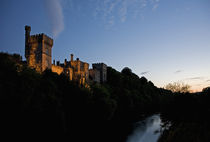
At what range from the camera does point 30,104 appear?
2677 cm

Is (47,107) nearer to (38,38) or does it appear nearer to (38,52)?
(38,52)

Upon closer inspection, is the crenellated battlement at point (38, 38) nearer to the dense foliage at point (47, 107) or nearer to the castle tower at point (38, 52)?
the castle tower at point (38, 52)

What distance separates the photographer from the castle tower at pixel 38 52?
46.4 metres

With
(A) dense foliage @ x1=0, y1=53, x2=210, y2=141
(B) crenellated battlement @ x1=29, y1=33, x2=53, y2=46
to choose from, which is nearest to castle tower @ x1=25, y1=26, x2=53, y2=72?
(B) crenellated battlement @ x1=29, y1=33, x2=53, y2=46

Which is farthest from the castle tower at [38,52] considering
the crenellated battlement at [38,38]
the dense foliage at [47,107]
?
the dense foliage at [47,107]

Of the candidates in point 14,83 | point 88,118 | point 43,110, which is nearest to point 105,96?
point 88,118

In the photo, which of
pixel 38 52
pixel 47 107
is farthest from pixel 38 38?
pixel 47 107

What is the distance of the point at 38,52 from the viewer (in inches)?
1852

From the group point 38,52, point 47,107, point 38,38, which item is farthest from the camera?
point 38,38

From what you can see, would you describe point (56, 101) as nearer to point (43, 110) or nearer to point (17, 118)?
point (43, 110)

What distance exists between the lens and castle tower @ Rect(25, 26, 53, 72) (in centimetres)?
4638

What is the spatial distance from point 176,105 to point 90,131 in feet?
60.1

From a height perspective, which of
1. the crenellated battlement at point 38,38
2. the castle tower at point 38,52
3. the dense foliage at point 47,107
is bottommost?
the dense foliage at point 47,107

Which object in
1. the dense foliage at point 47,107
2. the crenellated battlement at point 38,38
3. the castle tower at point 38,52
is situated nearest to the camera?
the dense foliage at point 47,107
